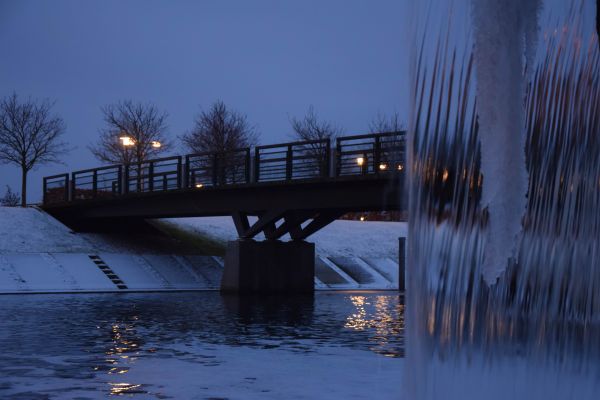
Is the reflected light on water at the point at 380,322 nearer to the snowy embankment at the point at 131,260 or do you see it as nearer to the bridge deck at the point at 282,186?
the bridge deck at the point at 282,186

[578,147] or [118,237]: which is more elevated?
[578,147]

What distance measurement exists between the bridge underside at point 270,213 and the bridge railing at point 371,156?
594 mm

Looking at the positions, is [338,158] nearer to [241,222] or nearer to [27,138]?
[241,222]

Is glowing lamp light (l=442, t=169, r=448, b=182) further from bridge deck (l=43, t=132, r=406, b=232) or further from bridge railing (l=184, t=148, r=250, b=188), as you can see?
bridge railing (l=184, t=148, r=250, b=188)

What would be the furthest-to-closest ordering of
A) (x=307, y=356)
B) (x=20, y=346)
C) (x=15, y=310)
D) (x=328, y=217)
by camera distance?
(x=328, y=217) → (x=15, y=310) → (x=20, y=346) → (x=307, y=356)

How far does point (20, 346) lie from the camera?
14398 mm

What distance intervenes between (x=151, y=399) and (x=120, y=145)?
6190cm

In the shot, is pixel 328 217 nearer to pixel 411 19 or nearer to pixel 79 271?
pixel 79 271

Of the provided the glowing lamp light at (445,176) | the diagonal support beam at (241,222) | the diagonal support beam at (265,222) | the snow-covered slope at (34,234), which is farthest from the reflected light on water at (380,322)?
the snow-covered slope at (34,234)

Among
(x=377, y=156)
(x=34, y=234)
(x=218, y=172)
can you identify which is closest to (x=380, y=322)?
(x=377, y=156)

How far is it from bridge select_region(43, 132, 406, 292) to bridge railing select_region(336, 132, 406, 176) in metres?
0.03

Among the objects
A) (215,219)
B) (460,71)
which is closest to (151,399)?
(460,71)

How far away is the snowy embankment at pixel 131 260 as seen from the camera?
3616 cm

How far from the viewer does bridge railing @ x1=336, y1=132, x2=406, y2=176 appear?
27.4 metres
